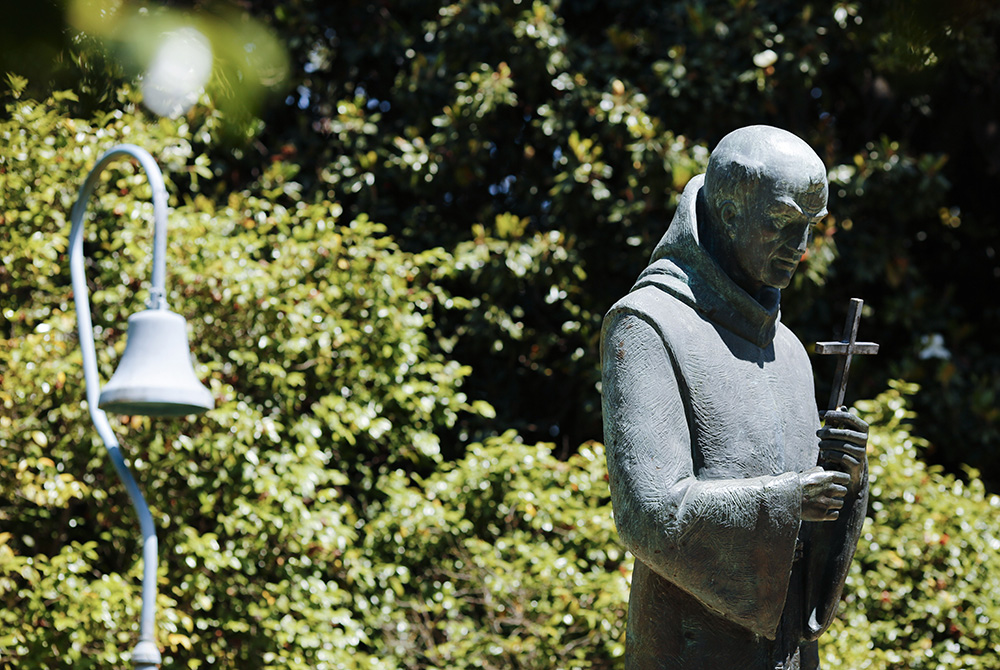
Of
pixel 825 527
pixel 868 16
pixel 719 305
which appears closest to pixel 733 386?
pixel 719 305

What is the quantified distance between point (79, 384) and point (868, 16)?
4.75 metres

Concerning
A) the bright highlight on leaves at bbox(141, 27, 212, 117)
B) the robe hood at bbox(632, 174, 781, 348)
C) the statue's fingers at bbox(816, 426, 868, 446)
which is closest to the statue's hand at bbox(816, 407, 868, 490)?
the statue's fingers at bbox(816, 426, 868, 446)

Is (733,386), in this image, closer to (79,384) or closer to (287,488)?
(287,488)

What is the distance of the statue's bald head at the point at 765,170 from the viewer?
8.70ft

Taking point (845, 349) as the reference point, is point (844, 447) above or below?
below

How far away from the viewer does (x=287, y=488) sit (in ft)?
20.3

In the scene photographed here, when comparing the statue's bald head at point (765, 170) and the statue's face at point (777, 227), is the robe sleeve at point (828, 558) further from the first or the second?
the statue's bald head at point (765, 170)

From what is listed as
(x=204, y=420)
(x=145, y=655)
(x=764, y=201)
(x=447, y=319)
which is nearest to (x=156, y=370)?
(x=145, y=655)

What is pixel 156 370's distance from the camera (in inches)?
165

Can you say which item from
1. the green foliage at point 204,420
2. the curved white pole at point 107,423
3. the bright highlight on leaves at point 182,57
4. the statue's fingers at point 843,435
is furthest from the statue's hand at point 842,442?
the green foliage at point 204,420

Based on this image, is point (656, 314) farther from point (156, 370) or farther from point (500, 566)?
point (500, 566)

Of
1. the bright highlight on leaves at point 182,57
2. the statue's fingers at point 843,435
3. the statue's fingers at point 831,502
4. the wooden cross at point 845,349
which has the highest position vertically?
the bright highlight on leaves at point 182,57

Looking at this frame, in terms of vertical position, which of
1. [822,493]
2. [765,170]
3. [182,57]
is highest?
[765,170]

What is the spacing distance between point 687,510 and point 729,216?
2.43ft
